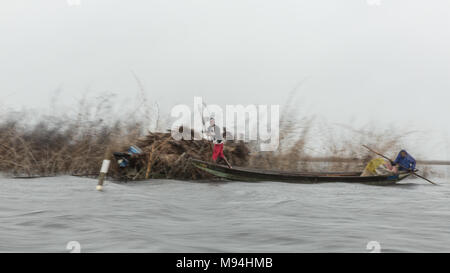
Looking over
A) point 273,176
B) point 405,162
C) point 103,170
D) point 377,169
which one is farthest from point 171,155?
point 405,162

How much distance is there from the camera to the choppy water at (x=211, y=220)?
4570 millimetres

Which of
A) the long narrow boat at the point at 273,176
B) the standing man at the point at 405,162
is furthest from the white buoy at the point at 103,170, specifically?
the standing man at the point at 405,162

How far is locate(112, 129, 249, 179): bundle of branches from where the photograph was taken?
44.0 ft

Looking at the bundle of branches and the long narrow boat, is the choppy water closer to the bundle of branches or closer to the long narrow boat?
the long narrow boat

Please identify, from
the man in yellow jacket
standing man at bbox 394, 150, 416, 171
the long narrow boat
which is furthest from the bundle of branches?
standing man at bbox 394, 150, 416, 171

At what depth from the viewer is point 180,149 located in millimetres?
14086

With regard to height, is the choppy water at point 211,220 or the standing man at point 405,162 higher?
the standing man at point 405,162

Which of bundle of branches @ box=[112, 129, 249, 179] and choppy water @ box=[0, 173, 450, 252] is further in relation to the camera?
bundle of branches @ box=[112, 129, 249, 179]

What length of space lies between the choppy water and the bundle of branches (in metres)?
2.48

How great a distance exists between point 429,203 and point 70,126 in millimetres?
10067

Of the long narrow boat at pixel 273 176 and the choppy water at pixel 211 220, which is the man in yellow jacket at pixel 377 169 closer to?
the long narrow boat at pixel 273 176

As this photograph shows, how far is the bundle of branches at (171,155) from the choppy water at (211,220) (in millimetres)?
2479
